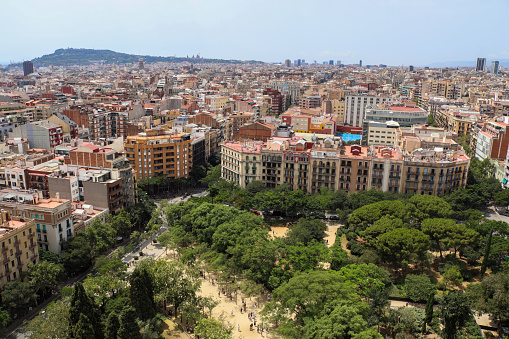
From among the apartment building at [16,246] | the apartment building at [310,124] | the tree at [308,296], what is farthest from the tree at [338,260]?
the apartment building at [310,124]

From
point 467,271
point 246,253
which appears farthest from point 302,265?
point 467,271

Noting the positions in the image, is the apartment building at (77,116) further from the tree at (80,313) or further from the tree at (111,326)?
the tree at (111,326)

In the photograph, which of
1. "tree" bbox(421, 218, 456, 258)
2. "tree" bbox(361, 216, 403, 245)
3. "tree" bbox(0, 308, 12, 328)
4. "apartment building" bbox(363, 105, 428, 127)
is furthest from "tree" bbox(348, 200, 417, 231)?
"apartment building" bbox(363, 105, 428, 127)

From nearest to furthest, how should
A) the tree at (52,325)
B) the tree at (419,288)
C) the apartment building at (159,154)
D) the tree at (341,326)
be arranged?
the tree at (341,326)
the tree at (52,325)
the tree at (419,288)
the apartment building at (159,154)

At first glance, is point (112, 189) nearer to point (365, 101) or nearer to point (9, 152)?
point (9, 152)

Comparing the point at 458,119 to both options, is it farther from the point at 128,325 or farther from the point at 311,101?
the point at 128,325

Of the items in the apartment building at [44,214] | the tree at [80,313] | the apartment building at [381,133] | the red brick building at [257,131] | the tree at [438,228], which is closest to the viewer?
the tree at [80,313]
